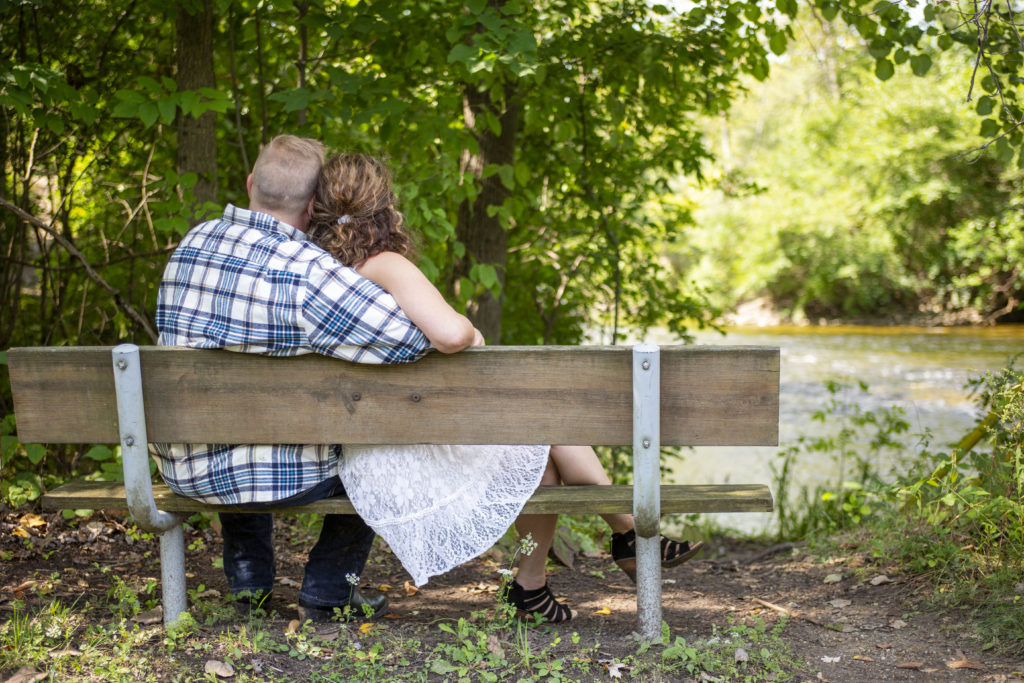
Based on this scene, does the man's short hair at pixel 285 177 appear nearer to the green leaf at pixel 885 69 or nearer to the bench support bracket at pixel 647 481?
the bench support bracket at pixel 647 481

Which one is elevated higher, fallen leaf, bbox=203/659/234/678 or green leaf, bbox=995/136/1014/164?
green leaf, bbox=995/136/1014/164

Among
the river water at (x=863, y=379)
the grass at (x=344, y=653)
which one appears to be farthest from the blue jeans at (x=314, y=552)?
the river water at (x=863, y=379)

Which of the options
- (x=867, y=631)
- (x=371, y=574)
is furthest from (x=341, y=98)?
(x=867, y=631)

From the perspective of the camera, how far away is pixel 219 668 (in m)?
2.17

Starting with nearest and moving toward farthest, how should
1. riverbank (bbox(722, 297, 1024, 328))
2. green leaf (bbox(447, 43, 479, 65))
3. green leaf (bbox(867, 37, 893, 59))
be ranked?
green leaf (bbox(447, 43, 479, 65))
green leaf (bbox(867, 37, 893, 59))
riverbank (bbox(722, 297, 1024, 328))

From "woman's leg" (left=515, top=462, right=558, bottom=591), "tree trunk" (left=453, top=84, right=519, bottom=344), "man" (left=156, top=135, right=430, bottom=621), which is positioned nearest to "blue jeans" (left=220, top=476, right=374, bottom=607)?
"man" (left=156, top=135, right=430, bottom=621)

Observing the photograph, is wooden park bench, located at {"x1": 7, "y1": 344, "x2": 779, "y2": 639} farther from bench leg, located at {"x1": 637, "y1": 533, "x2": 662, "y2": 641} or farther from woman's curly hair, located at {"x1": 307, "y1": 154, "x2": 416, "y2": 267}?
woman's curly hair, located at {"x1": 307, "y1": 154, "x2": 416, "y2": 267}

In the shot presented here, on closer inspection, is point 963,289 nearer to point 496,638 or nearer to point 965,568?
point 965,568

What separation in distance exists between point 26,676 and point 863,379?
10.9 meters

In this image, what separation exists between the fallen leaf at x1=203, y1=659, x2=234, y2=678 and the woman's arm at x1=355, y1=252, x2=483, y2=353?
3.21 ft

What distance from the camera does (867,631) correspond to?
2.78m

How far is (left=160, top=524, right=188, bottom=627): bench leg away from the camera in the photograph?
2.47 metres

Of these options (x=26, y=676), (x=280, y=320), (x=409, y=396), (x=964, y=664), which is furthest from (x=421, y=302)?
(x=964, y=664)

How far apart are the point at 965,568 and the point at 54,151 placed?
13.4 ft
